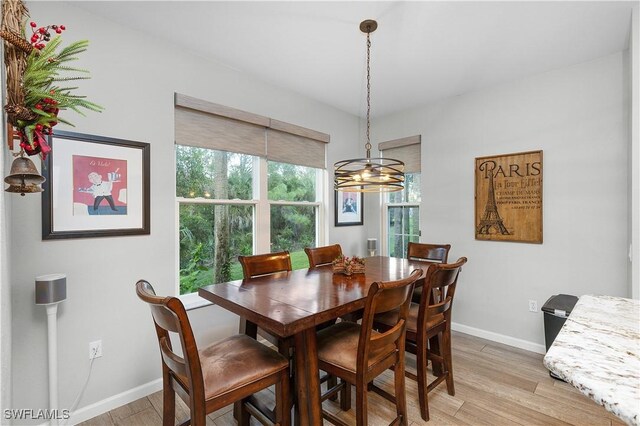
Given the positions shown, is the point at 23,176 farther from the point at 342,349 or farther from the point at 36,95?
the point at 342,349

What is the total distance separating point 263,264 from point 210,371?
1042 millimetres

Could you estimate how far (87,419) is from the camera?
2.01 metres

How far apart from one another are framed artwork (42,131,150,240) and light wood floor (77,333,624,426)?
128cm

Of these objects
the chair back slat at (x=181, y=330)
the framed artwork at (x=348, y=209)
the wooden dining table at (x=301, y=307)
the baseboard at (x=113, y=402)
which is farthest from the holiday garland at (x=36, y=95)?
the framed artwork at (x=348, y=209)

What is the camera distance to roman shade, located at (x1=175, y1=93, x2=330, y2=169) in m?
2.54

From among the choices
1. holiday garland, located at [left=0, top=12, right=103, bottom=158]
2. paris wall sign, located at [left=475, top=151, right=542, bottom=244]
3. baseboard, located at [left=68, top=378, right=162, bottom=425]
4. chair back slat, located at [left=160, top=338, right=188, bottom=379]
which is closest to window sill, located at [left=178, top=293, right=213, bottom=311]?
baseboard, located at [left=68, top=378, right=162, bottom=425]

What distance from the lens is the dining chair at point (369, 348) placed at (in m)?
1.49

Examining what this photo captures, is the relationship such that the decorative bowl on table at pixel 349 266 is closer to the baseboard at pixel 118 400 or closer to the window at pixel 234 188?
the window at pixel 234 188

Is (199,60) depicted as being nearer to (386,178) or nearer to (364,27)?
(364,27)

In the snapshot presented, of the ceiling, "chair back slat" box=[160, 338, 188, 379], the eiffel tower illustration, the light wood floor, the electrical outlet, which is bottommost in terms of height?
the light wood floor

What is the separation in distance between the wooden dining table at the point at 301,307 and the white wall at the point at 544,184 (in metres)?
1.85

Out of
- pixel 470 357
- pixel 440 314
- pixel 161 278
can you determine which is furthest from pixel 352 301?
pixel 470 357

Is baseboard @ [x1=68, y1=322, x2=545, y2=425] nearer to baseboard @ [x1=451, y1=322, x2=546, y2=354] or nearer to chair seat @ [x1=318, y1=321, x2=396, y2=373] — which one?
baseboard @ [x1=451, y1=322, x2=546, y2=354]

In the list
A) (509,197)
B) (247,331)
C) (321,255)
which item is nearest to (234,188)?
(321,255)
